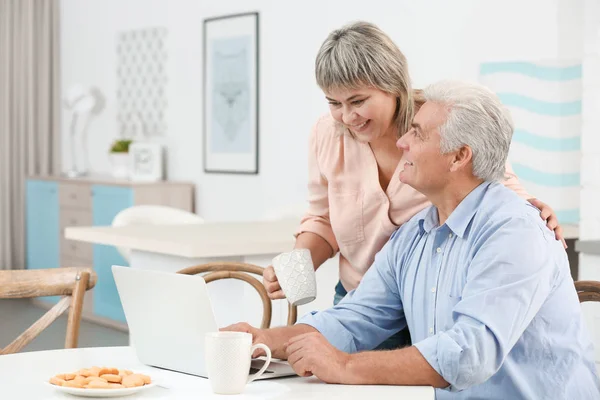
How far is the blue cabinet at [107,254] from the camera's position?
246 inches

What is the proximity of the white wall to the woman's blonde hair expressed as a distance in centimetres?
244

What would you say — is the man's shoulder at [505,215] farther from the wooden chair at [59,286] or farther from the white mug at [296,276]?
the wooden chair at [59,286]

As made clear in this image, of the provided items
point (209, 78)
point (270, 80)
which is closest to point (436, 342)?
point (270, 80)

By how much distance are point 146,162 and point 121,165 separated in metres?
0.26

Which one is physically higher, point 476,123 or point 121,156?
point 476,123

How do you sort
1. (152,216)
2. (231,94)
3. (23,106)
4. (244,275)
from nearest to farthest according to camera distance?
(244,275) → (152,216) → (231,94) → (23,106)

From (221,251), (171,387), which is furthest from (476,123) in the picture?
(221,251)

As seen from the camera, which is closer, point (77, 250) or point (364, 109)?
point (364, 109)

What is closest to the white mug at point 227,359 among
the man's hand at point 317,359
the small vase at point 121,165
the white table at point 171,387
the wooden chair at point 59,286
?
the white table at point 171,387

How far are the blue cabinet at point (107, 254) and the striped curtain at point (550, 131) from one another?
106 inches

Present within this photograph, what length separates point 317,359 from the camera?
1.64 metres

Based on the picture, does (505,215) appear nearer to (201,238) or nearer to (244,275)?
(244,275)

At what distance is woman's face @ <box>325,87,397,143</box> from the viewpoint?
2.09 meters

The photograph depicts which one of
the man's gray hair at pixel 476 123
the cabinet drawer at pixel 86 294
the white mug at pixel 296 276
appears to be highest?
the man's gray hair at pixel 476 123
